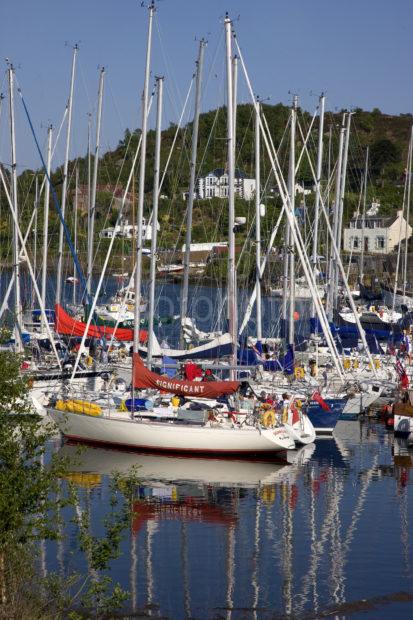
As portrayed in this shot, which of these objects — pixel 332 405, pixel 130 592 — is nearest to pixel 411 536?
pixel 130 592

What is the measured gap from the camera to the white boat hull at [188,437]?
38.8 meters

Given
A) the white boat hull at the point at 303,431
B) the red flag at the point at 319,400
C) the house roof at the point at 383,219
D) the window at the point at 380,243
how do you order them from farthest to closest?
the house roof at the point at 383,219 < the window at the point at 380,243 < the red flag at the point at 319,400 < the white boat hull at the point at 303,431

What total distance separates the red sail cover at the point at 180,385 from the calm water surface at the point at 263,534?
2302 mm

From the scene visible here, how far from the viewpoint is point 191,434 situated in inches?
1531

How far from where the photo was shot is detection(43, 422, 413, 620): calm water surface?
2492cm

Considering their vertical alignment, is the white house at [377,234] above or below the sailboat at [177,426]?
above

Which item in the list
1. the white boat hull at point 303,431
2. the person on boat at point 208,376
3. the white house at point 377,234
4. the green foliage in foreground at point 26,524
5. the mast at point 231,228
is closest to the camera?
the green foliage in foreground at point 26,524

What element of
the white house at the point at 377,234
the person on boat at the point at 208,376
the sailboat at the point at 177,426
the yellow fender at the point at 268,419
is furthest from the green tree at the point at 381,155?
the yellow fender at the point at 268,419

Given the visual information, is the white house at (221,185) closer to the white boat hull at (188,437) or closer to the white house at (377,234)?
the white house at (377,234)

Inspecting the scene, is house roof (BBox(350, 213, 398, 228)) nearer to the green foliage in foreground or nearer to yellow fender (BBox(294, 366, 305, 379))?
yellow fender (BBox(294, 366, 305, 379))

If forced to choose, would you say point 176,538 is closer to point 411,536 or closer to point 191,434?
point 411,536

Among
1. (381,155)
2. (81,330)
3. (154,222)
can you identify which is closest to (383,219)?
(381,155)

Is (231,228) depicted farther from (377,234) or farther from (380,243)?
(380,243)

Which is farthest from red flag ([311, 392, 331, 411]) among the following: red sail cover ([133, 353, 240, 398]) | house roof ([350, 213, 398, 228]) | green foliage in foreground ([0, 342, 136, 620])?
house roof ([350, 213, 398, 228])
